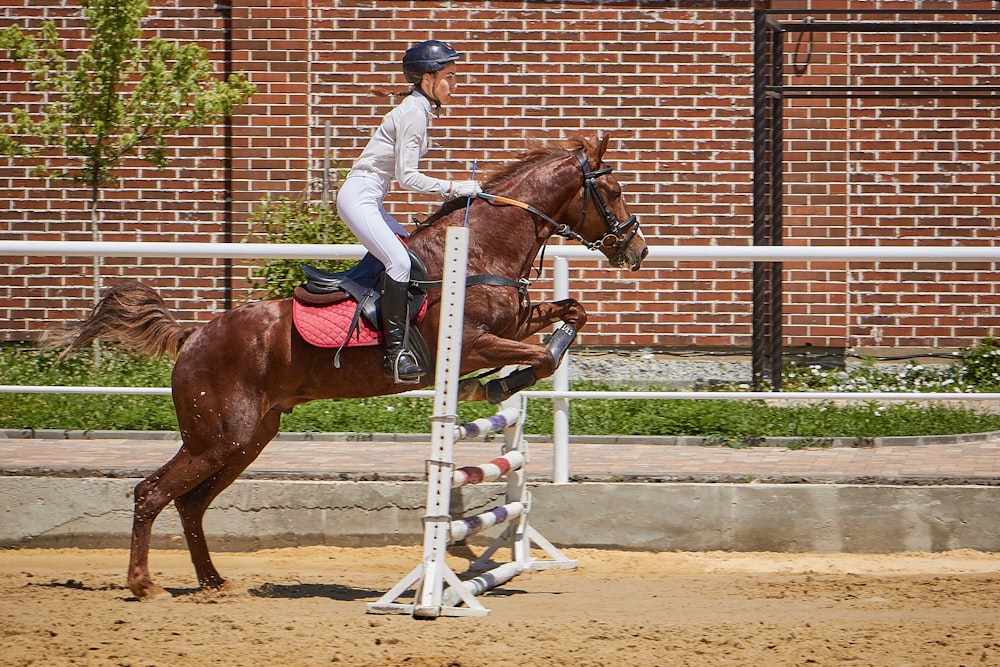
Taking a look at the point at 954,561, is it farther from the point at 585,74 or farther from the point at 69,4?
the point at 69,4

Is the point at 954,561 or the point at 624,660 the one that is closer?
the point at 624,660

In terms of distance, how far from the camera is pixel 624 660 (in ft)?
15.1

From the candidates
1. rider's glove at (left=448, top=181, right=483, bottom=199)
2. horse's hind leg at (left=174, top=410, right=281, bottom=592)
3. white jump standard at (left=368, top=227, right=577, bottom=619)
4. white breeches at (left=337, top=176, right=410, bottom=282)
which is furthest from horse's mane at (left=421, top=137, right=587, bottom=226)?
horse's hind leg at (left=174, top=410, right=281, bottom=592)

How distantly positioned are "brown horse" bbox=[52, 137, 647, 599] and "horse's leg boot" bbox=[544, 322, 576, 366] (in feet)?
0.13

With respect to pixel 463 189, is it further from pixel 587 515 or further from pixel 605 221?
pixel 587 515

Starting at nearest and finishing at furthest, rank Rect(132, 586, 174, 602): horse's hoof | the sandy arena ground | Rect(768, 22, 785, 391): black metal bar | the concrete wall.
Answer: the sandy arena ground
Rect(132, 586, 174, 602): horse's hoof
the concrete wall
Rect(768, 22, 785, 391): black metal bar

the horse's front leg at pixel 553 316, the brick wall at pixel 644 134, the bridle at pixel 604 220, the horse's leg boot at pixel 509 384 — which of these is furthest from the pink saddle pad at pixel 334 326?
the brick wall at pixel 644 134

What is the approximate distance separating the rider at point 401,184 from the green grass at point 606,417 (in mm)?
3095

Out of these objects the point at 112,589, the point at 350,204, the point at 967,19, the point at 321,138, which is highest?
the point at 967,19

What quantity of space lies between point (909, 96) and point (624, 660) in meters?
8.49

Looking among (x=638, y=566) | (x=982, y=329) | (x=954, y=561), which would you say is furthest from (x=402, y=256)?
(x=982, y=329)

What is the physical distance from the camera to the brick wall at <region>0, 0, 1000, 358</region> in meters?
11.7

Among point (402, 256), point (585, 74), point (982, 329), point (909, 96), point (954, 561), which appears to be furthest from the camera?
point (585, 74)

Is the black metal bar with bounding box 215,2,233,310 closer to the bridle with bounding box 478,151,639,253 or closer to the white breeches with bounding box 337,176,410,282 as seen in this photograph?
the white breeches with bounding box 337,176,410,282
